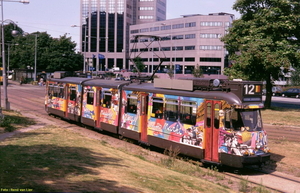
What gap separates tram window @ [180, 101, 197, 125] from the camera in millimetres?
13748

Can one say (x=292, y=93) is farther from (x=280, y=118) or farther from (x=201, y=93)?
(x=201, y=93)

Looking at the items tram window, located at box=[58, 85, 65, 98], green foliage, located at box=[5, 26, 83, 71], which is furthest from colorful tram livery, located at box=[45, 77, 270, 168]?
green foliage, located at box=[5, 26, 83, 71]

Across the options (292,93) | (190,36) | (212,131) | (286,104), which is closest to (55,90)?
(212,131)

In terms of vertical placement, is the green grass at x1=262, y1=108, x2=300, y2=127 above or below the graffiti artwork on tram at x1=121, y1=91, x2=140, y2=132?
below

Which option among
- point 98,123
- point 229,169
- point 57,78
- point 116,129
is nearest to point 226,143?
point 229,169

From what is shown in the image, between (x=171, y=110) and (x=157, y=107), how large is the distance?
3.57ft

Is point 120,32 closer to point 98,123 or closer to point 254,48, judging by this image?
point 254,48

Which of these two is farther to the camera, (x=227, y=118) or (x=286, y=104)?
(x=286, y=104)

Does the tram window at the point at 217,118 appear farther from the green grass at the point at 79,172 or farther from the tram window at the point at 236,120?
the green grass at the point at 79,172

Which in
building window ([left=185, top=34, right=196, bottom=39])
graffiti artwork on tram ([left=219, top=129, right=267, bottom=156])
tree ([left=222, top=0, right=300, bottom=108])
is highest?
building window ([left=185, top=34, right=196, bottom=39])

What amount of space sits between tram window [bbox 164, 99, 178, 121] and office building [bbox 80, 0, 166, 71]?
10872 cm

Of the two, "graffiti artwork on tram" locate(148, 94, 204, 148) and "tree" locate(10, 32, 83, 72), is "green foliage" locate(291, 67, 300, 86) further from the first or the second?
"graffiti artwork on tram" locate(148, 94, 204, 148)

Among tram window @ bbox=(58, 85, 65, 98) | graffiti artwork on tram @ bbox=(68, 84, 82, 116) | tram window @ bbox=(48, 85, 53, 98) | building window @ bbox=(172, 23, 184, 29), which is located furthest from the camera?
building window @ bbox=(172, 23, 184, 29)

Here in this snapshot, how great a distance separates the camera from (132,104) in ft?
57.6
